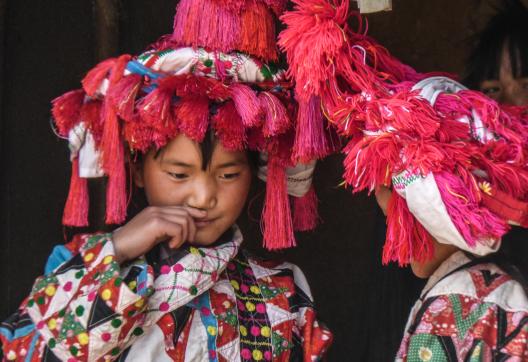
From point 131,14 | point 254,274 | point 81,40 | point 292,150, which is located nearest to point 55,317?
point 254,274

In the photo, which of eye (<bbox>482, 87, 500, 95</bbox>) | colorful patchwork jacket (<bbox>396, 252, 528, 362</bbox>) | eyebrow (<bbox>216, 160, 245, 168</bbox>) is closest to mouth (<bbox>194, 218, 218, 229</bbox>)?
eyebrow (<bbox>216, 160, 245, 168</bbox>)

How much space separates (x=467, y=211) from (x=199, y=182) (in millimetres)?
547

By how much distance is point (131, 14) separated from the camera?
75.5 inches

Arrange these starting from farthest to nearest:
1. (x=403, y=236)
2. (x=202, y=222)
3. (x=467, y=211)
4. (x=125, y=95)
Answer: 1. (x=202, y=222)
2. (x=125, y=95)
3. (x=403, y=236)
4. (x=467, y=211)

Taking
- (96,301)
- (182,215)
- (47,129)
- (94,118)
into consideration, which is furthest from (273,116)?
(47,129)

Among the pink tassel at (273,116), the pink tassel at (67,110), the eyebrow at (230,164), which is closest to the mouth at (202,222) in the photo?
the eyebrow at (230,164)

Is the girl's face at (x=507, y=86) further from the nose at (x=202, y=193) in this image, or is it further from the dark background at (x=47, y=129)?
the nose at (x=202, y=193)

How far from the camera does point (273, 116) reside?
1.44m

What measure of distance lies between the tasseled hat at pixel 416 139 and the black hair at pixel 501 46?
0.43 metres

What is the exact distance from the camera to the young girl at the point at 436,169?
1.23 meters

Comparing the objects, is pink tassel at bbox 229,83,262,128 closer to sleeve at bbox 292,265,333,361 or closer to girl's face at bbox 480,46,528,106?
sleeve at bbox 292,265,333,361

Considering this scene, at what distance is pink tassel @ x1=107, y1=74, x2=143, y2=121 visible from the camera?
4.67 feet

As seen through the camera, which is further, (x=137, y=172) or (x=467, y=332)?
(x=137, y=172)

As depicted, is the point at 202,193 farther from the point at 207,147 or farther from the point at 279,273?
the point at 279,273
